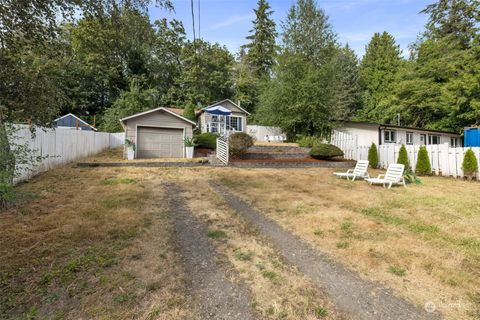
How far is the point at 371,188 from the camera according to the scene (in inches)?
324

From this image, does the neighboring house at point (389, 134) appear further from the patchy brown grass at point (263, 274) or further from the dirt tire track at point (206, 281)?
the dirt tire track at point (206, 281)

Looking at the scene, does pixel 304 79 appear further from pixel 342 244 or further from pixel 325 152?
pixel 342 244

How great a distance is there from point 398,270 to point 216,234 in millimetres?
2623

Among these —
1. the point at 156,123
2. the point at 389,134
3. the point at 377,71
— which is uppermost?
the point at 377,71

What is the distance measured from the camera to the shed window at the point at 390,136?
59.0 ft

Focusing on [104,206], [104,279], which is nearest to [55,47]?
[104,206]

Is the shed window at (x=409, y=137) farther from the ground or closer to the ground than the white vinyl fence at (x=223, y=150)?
farther from the ground

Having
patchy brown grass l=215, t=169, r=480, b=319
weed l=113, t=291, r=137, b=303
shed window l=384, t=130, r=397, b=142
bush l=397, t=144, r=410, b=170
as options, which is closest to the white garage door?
patchy brown grass l=215, t=169, r=480, b=319

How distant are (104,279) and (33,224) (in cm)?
266

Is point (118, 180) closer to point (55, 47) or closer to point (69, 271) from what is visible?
point (55, 47)

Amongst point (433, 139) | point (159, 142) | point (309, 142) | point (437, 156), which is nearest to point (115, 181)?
point (159, 142)

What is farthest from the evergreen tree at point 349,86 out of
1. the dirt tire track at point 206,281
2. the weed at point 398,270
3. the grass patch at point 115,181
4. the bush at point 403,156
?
the dirt tire track at point 206,281

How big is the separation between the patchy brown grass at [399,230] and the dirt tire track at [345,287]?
16cm

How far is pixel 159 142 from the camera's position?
16438mm
